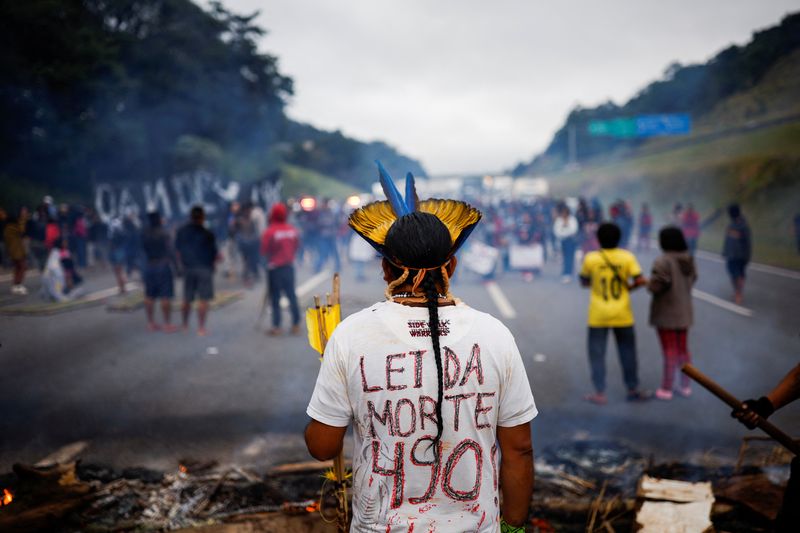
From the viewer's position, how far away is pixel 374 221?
6.23 ft

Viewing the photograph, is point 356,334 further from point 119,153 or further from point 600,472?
point 119,153

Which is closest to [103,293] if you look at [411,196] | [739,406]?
[411,196]

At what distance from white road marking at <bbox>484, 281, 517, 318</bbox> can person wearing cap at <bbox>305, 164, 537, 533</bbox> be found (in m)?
7.59

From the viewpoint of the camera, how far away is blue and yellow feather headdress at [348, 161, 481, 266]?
1840 millimetres

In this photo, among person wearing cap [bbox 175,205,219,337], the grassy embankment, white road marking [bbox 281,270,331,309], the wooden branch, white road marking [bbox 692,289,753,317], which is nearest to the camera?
the wooden branch

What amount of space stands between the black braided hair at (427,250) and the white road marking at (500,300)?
7.66 metres

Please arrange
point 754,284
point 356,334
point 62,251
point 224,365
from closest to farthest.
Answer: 1. point 356,334
2. point 224,365
3. point 62,251
4. point 754,284

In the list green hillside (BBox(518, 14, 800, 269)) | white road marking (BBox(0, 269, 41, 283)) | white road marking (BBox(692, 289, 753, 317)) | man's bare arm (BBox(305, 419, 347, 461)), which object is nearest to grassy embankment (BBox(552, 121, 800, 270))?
green hillside (BBox(518, 14, 800, 269))

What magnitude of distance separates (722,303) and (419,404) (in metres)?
10.3

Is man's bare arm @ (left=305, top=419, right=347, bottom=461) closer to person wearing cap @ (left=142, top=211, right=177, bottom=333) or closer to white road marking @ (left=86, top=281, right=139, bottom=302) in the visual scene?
person wearing cap @ (left=142, top=211, right=177, bottom=333)

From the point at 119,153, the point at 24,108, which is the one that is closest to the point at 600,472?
the point at 24,108

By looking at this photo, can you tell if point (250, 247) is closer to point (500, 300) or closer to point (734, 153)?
point (500, 300)

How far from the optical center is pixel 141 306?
10219mm

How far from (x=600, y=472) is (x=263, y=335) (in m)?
5.27
